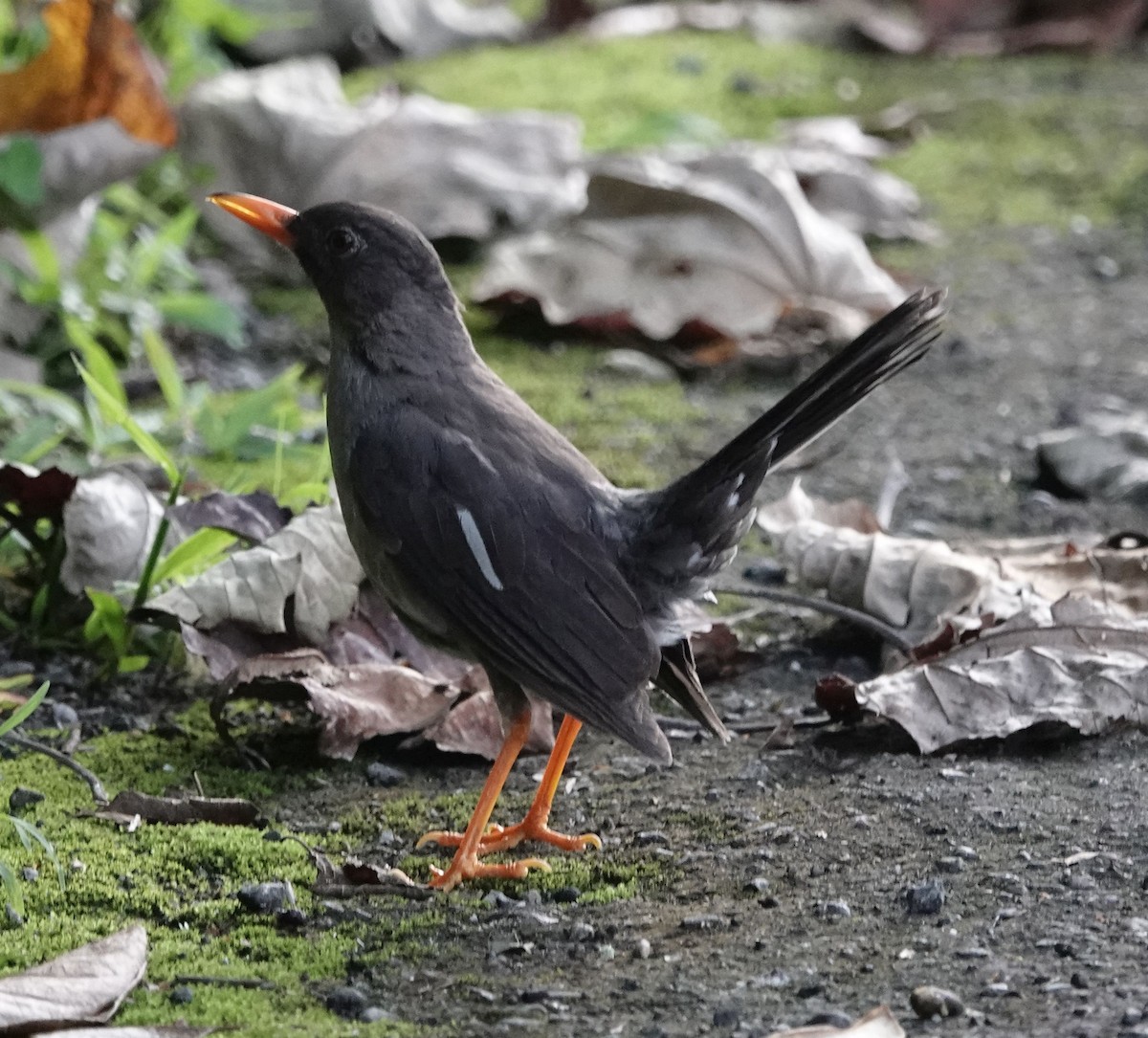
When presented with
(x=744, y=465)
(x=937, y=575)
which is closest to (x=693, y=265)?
(x=937, y=575)

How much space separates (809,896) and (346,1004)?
832 millimetres

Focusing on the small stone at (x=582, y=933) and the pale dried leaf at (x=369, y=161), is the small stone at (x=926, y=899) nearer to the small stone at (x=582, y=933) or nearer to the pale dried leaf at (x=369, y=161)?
the small stone at (x=582, y=933)

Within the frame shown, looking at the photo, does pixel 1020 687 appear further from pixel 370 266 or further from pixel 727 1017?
pixel 370 266

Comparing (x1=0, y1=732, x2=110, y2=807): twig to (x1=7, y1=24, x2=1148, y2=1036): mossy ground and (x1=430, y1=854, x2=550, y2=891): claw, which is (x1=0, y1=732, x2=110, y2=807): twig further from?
(x1=430, y1=854, x2=550, y2=891): claw

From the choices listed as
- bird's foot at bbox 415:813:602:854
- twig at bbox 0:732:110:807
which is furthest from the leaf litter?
twig at bbox 0:732:110:807

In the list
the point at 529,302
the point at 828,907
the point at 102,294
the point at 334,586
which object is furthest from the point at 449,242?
the point at 828,907

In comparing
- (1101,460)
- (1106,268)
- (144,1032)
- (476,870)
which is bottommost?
(1106,268)

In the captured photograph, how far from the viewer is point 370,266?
4.02m

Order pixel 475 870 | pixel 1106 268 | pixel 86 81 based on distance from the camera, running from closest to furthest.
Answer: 1. pixel 475 870
2. pixel 86 81
3. pixel 1106 268

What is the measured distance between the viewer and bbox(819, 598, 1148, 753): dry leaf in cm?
373

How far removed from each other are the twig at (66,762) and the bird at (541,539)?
0.67 meters

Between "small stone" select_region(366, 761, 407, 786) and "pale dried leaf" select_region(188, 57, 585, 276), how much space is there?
10.8 ft

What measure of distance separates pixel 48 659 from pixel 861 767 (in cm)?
189

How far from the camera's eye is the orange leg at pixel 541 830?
3.55 meters
